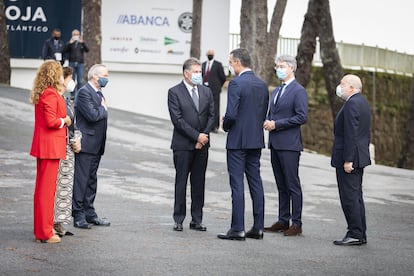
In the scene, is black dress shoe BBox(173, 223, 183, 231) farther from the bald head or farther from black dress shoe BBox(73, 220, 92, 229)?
the bald head

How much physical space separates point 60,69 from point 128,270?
269 centimetres

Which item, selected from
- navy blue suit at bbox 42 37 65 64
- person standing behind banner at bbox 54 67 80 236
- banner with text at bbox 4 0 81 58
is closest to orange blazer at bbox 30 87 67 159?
person standing behind banner at bbox 54 67 80 236

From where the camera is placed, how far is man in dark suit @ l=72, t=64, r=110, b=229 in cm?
1525

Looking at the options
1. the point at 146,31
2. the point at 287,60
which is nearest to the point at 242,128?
the point at 287,60

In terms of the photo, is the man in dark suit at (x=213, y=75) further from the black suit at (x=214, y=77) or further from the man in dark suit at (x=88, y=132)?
the man in dark suit at (x=88, y=132)

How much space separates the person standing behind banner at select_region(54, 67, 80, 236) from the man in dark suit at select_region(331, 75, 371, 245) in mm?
2861

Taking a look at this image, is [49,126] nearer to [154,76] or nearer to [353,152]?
[353,152]

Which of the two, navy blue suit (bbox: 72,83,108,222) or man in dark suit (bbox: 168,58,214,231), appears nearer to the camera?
navy blue suit (bbox: 72,83,108,222)

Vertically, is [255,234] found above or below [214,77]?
below

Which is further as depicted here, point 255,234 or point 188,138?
point 188,138

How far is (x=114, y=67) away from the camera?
149 feet

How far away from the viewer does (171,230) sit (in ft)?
51.3

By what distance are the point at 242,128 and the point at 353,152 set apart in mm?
1235

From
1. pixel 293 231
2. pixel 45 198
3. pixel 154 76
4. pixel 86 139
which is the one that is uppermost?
pixel 86 139
